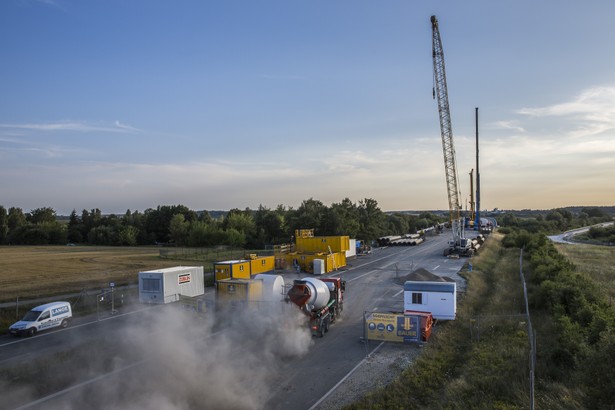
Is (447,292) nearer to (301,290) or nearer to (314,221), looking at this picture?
(301,290)

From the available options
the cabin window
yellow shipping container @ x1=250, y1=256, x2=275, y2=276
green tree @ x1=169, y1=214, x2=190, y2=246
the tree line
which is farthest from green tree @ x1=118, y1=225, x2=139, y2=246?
the cabin window

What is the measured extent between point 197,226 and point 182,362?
79.2m

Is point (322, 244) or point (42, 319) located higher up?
point (322, 244)

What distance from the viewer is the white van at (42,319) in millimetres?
21766

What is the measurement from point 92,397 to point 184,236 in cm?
8787

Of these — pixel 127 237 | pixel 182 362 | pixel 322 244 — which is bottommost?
pixel 182 362

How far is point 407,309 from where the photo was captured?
76.8ft

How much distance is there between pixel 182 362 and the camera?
15.7 metres

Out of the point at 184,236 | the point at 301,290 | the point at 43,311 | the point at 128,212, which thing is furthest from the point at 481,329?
the point at 128,212

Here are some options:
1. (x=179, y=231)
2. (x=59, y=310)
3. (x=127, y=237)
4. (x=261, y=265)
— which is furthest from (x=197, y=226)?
(x=59, y=310)

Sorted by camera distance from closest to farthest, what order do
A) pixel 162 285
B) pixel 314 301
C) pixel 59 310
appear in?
pixel 314 301 < pixel 59 310 < pixel 162 285

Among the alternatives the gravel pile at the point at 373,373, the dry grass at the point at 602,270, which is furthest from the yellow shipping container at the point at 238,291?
the dry grass at the point at 602,270

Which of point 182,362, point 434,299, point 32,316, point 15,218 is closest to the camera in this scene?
point 182,362

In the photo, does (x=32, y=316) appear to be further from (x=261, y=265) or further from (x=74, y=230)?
(x=74, y=230)
